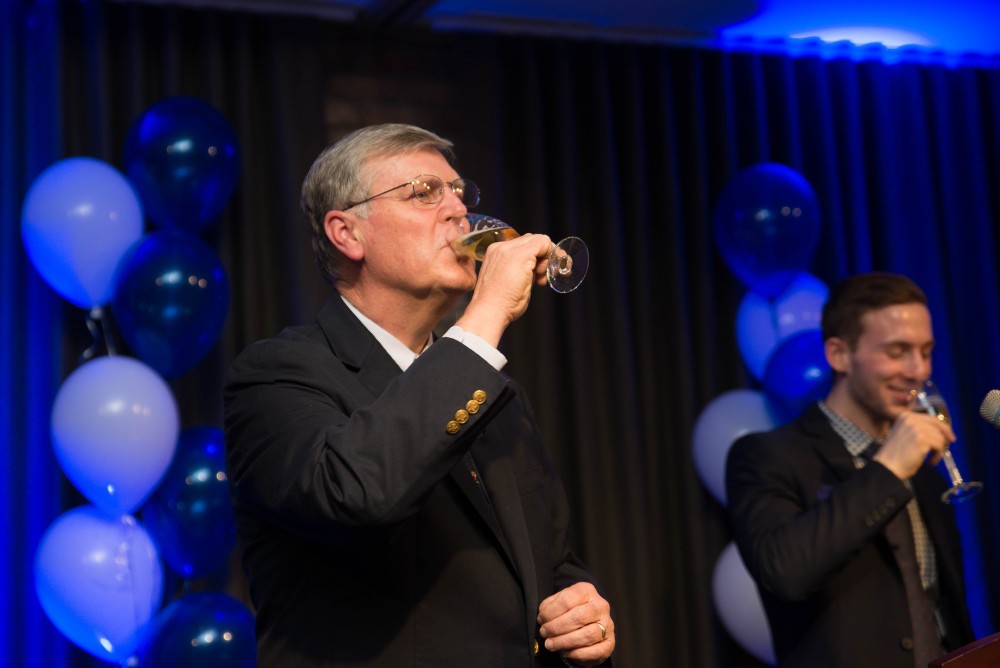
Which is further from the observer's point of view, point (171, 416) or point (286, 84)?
point (286, 84)

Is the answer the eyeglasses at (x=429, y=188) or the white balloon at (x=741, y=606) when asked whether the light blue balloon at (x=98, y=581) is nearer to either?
the eyeglasses at (x=429, y=188)

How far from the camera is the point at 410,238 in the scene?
1967 millimetres

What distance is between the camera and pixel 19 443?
137 inches

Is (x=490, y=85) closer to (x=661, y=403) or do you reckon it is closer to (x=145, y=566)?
(x=661, y=403)

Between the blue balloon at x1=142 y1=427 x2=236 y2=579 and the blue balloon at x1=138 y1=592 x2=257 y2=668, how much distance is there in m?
0.13

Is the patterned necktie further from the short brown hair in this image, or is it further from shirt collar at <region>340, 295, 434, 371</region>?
shirt collar at <region>340, 295, 434, 371</region>

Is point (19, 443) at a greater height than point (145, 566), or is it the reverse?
point (19, 443)

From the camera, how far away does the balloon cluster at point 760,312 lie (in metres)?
3.66

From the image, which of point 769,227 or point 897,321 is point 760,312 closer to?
point 769,227

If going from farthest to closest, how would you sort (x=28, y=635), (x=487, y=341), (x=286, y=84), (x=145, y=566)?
1. (x=286, y=84)
2. (x=28, y=635)
3. (x=145, y=566)
4. (x=487, y=341)

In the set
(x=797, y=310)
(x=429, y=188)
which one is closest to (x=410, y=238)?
(x=429, y=188)

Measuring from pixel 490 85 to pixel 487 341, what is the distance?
8.62 feet

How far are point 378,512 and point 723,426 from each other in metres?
2.42

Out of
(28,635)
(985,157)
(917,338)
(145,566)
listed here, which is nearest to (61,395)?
(145,566)
